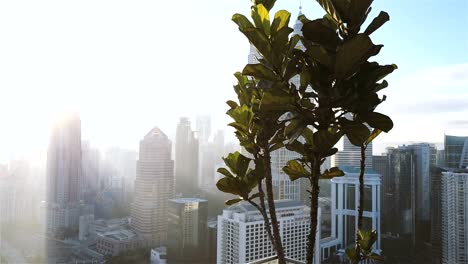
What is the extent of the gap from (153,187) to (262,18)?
1649cm

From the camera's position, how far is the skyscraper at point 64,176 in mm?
15641

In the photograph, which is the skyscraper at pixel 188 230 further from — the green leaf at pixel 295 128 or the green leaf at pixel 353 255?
the green leaf at pixel 295 128

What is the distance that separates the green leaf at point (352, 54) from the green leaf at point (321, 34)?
0.12ft

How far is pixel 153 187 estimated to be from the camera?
16.4m

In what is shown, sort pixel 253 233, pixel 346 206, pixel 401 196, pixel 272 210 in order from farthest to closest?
1. pixel 346 206
2. pixel 401 196
3. pixel 253 233
4. pixel 272 210

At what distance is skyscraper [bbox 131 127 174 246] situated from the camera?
15.5m

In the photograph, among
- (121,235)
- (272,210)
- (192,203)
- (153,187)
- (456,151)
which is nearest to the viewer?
(272,210)

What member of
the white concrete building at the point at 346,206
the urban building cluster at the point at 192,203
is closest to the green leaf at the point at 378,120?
the urban building cluster at the point at 192,203

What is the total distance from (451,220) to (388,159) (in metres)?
6.62

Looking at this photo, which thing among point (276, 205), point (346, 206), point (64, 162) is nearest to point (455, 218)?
point (276, 205)

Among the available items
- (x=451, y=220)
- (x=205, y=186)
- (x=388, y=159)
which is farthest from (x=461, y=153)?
(x=205, y=186)

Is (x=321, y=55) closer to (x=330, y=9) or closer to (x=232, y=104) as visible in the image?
(x=330, y=9)

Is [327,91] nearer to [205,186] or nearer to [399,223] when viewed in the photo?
[399,223]

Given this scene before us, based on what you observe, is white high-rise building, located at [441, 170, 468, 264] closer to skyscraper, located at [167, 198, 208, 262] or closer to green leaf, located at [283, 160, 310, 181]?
skyscraper, located at [167, 198, 208, 262]
